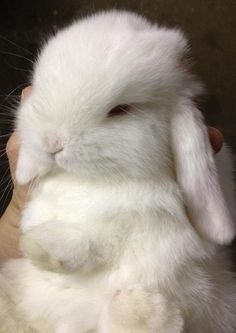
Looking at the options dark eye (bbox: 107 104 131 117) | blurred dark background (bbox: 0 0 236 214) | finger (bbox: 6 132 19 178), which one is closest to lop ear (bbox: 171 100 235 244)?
dark eye (bbox: 107 104 131 117)

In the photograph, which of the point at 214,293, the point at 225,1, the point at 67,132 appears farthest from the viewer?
the point at 225,1

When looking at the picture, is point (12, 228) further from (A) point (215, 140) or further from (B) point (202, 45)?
(B) point (202, 45)

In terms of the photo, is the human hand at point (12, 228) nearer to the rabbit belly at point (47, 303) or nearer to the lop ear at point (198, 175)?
the rabbit belly at point (47, 303)

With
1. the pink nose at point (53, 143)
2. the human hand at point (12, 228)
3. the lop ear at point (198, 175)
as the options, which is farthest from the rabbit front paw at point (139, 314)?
the human hand at point (12, 228)

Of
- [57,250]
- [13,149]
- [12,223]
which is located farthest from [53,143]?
[12,223]

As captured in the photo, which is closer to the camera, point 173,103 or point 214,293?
point 173,103

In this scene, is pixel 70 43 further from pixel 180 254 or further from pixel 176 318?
pixel 176 318

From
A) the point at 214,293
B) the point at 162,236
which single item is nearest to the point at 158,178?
the point at 162,236

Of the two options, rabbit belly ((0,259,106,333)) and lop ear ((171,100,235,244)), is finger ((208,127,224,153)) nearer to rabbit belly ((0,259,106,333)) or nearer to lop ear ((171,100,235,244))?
lop ear ((171,100,235,244))
